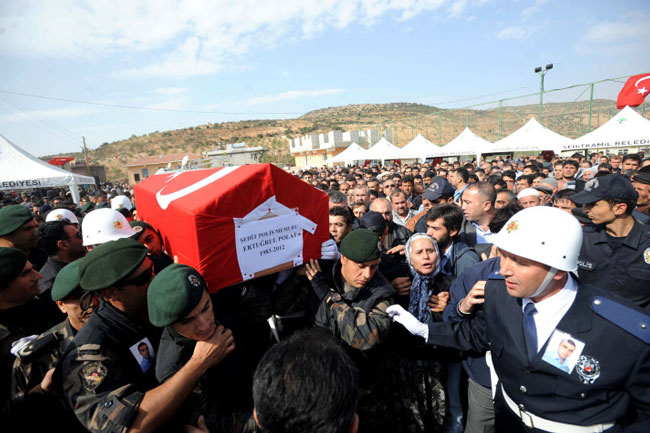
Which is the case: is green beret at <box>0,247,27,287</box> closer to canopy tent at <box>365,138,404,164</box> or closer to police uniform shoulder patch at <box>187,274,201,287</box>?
police uniform shoulder patch at <box>187,274,201,287</box>

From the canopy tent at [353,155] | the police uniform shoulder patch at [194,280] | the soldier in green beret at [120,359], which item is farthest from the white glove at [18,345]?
the canopy tent at [353,155]

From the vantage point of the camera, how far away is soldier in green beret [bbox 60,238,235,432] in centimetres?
136

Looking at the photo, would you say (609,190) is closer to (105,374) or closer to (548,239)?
(548,239)

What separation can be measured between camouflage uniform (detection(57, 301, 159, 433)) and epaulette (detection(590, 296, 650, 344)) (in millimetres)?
2271

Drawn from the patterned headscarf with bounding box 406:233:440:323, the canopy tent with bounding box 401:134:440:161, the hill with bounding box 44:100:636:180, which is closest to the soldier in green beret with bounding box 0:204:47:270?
the patterned headscarf with bounding box 406:233:440:323

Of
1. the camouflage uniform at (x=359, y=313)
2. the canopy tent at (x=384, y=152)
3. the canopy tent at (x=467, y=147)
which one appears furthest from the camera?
the canopy tent at (x=384, y=152)

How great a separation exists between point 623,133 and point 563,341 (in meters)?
13.5

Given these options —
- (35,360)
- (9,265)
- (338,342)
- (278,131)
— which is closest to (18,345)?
(35,360)

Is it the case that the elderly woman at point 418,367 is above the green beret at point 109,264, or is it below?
below

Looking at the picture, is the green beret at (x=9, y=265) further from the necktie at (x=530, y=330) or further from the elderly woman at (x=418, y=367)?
the necktie at (x=530, y=330)

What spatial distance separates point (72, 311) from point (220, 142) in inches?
2663

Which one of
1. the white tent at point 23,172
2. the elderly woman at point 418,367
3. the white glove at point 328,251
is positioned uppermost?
the white tent at point 23,172

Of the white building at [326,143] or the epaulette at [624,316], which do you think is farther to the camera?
the white building at [326,143]

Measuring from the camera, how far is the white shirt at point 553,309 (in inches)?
63.4
